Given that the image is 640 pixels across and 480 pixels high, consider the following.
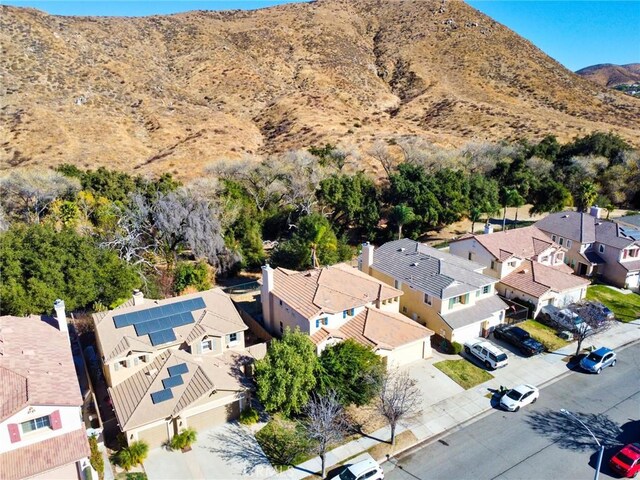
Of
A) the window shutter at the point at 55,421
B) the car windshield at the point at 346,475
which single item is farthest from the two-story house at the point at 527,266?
the window shutter at the point at 55,421

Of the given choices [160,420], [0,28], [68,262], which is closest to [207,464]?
[160,420]

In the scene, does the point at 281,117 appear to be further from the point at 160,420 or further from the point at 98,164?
the point at 160,420

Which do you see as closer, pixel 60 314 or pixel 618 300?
pixel 60 314

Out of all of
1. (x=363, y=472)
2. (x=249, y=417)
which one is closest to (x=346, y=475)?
(x=363, y=472)

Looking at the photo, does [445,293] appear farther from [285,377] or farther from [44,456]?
[44,456]

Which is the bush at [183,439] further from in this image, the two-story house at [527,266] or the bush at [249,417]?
the two-story house at [527,266]

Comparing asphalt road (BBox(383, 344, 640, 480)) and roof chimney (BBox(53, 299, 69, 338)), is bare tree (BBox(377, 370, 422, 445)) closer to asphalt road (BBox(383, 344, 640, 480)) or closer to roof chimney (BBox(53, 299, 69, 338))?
asphalt road (BBox(383, 344, 640, 480))
